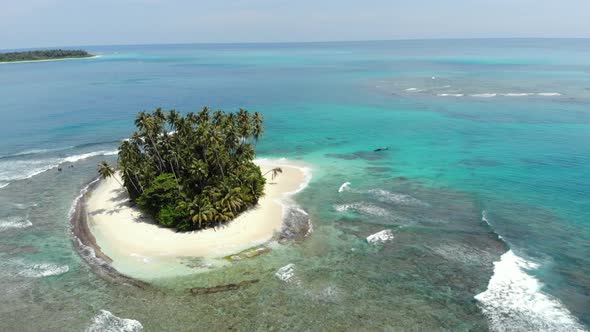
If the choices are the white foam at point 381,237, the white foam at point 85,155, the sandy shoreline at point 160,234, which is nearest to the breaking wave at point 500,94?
the sandy shoreline at point 160,234

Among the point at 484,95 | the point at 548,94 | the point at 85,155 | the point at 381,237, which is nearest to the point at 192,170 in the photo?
the point at 381,237

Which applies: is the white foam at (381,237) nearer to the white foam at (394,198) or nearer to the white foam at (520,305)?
the white foam at (394,198)

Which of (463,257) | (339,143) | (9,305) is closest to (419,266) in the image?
(463,257)

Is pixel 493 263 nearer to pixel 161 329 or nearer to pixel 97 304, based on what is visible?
pixel 161 329

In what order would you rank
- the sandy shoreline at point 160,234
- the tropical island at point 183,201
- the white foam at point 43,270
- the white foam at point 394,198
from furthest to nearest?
the white foam at point 394,198 → the tropical island at point 183,201 → the sandy shoreline at point 160,234 → the white foam at point 43,270

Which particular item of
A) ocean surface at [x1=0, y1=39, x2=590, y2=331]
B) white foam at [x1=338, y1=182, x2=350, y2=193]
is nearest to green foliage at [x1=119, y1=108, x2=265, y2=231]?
ocean surface at [x1=0, y1=39, x2=590, y2=331]

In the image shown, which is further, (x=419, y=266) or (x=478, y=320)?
(x=419, y=266)
